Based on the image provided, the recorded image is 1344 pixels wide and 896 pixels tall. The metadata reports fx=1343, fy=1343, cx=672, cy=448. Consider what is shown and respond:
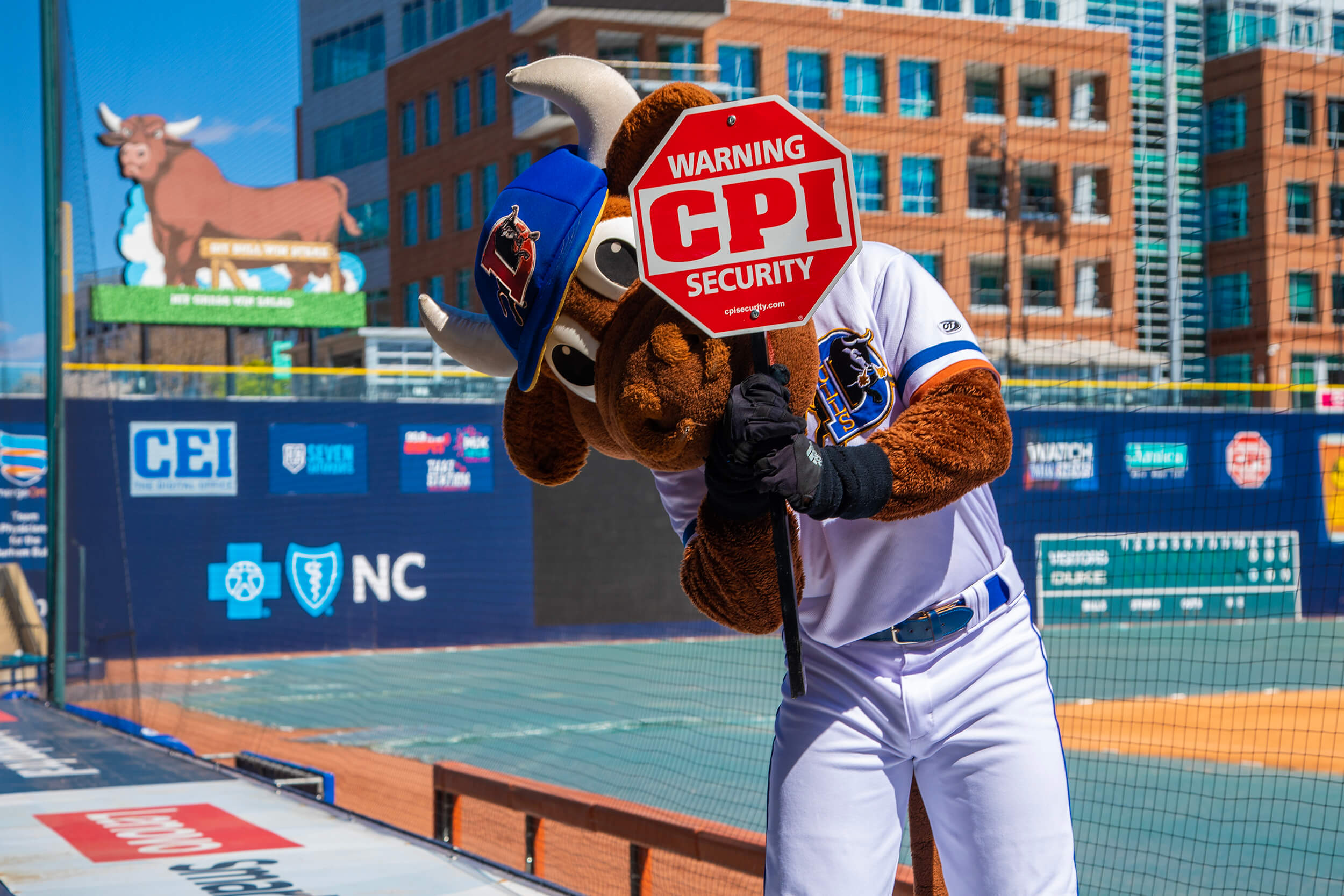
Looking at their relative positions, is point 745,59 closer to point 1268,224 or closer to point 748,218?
point 1268,224

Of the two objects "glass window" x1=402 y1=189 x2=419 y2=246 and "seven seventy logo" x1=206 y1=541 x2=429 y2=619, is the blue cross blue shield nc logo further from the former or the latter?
"glass window" x1=402 y1=189 x2=419 y2=246

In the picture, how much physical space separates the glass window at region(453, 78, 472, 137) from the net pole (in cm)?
1901

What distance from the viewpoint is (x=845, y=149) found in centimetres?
145

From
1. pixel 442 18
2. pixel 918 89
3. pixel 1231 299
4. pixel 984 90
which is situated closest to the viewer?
pixel 984 90

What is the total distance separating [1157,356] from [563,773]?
52.6 feet

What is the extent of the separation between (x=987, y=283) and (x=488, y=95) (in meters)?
10.5

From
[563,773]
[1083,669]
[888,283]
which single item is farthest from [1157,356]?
[888,283]

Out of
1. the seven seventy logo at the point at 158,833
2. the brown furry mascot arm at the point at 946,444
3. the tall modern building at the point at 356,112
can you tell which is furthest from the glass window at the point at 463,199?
the brown furry mascot arm at the point at 946,444

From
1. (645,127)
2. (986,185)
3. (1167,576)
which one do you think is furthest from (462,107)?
(645,127)

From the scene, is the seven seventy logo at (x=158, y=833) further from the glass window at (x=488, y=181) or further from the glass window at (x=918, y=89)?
the glass window at (x=488, y=181)

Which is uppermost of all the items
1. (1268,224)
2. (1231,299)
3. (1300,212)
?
(1300,212)

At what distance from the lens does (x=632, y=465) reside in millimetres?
15305

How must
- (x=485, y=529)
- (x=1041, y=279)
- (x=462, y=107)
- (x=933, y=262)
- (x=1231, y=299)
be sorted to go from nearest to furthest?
(x=485, y=529)
(x=933, y=262)
(x=1231, y=299)
(x=1041, y=279)
(x=462, y=107)

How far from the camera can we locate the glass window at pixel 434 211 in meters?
27.5
